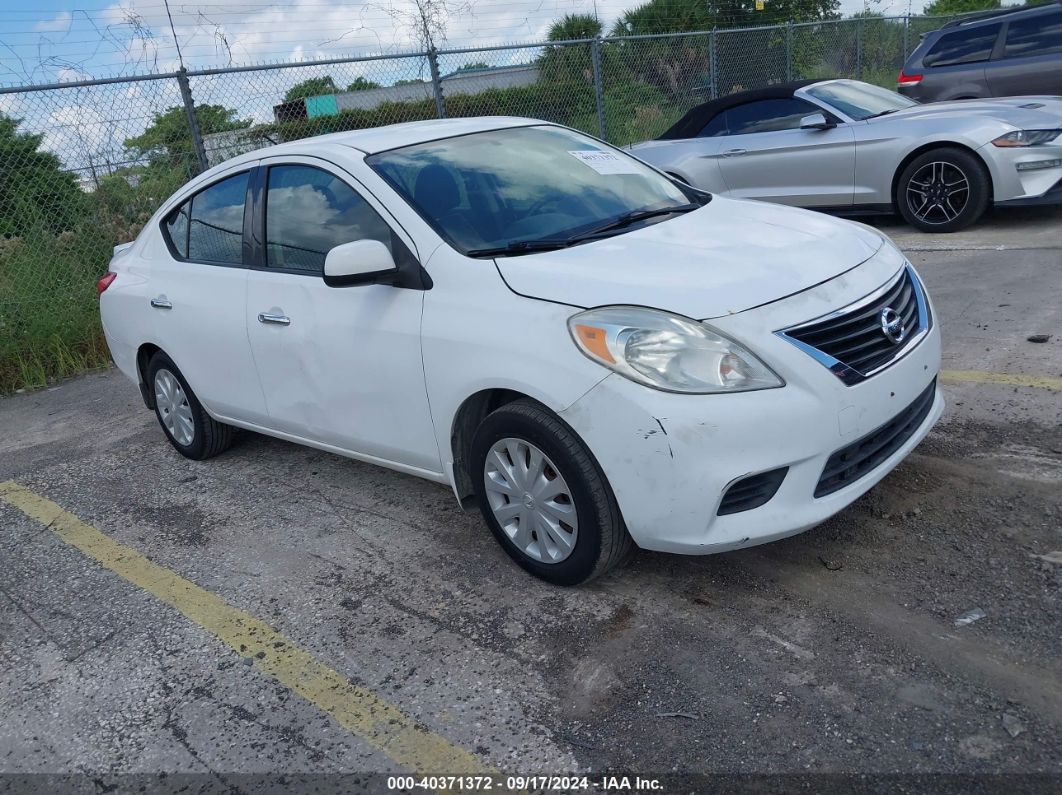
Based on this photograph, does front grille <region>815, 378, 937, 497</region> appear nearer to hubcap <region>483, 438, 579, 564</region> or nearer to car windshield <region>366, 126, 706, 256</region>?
hubcap <region>483, 438, 579, 564</region>

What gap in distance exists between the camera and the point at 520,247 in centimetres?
357

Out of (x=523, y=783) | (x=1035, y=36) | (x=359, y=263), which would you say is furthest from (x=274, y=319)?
(x=1035, y=36)

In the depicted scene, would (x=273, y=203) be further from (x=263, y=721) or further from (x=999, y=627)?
(x=999, y=627)

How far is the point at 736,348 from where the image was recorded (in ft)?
9.64

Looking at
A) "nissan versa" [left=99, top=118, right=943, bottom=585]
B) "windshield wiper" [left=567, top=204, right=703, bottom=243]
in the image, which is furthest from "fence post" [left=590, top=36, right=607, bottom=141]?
"windshield wiper" [left=567, top=204, right=703, bottom=243]

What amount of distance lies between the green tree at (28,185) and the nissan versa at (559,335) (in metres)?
3.91

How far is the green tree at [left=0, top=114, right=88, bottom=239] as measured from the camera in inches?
301

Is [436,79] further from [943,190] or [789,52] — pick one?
[789,52]

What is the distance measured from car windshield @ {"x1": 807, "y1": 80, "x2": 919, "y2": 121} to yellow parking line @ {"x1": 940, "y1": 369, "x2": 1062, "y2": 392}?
14.7 ft

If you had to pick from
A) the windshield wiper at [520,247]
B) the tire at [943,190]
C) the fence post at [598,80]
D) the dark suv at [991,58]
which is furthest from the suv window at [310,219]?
the dark suv at [991,58]

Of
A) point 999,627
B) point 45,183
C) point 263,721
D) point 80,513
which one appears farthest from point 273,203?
point 45,183

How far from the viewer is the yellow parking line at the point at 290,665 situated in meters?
2.68

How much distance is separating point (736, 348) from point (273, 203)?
2.42m

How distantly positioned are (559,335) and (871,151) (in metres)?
6.40
